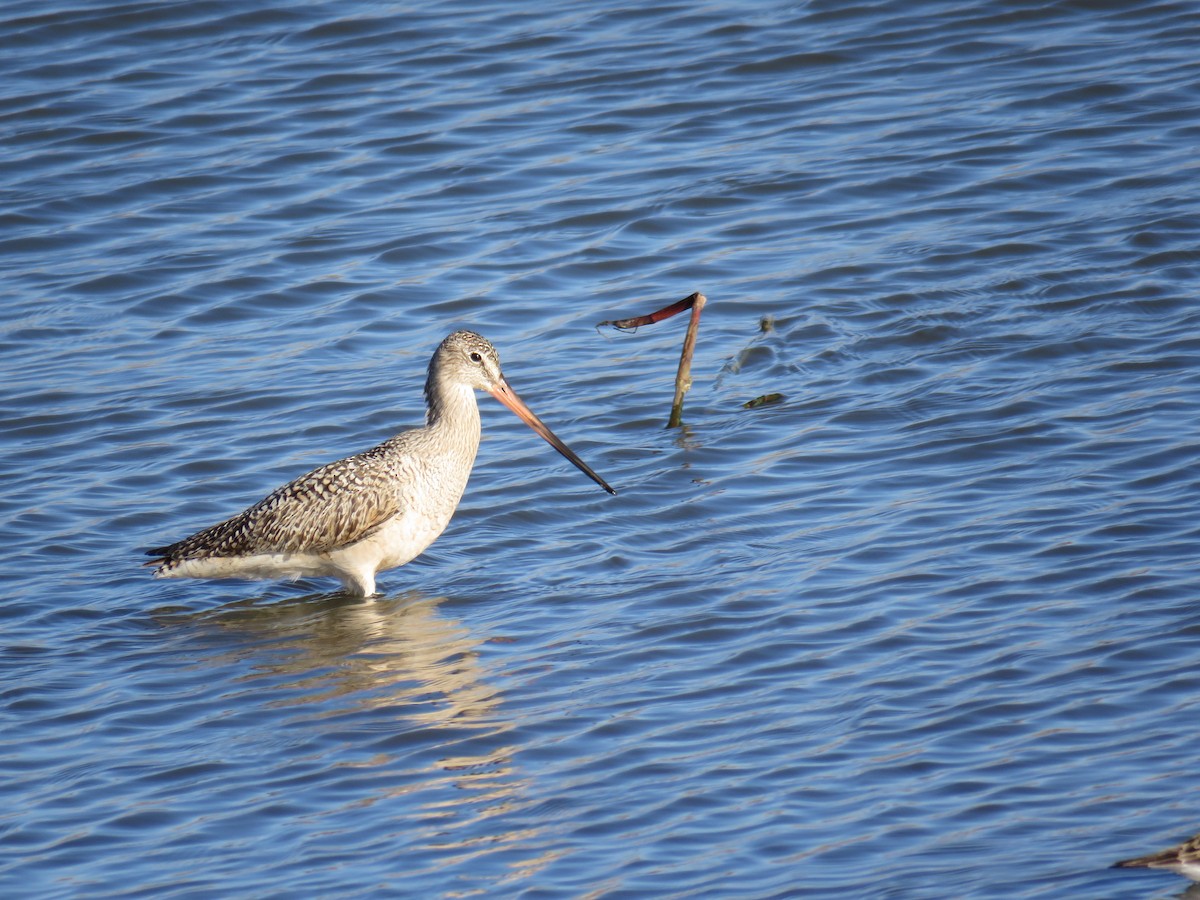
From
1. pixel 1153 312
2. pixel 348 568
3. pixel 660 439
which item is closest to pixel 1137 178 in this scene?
pixel 1153 312

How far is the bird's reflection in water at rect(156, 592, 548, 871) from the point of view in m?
5.94

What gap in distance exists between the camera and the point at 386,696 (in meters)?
6.86

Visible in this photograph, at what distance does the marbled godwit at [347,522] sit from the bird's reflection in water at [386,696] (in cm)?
22

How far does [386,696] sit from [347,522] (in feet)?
4.71

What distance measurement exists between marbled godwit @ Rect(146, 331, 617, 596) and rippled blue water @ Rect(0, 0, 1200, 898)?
0.24 metres

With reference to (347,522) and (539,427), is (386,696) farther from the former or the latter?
(539,427)

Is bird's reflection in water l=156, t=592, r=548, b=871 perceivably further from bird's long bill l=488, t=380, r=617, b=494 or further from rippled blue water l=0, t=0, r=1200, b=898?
bird's long bill l=488, t=380, r=617, b=494

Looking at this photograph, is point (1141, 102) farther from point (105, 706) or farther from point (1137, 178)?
point (105, 706)

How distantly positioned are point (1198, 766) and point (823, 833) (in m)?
1.23

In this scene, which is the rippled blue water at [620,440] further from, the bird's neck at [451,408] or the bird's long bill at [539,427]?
the bird's neck at [451,408]

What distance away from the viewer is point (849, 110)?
13.3m

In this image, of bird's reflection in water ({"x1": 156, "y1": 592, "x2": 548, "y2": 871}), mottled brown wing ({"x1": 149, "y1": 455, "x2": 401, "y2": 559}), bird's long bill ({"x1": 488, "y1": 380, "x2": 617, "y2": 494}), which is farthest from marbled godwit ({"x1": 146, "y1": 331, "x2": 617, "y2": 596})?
bird's long bill ({"x1": 488, "y1": 380, "x2": 617, "y2": 494})

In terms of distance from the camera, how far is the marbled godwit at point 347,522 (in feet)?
26.4

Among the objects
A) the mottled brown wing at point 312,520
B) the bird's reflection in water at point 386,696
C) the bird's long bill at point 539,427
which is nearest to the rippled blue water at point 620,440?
the bird's reflection in water at point 386,696
